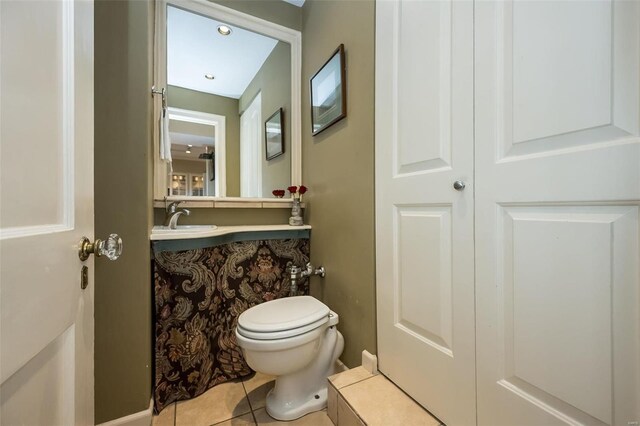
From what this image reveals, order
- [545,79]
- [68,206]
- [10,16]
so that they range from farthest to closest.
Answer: [545,79] → [68,206] → [10,16]

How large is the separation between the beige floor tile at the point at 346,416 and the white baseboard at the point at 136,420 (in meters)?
0.84

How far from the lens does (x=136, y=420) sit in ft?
3.70

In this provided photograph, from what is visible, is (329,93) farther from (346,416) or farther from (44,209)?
(346,416)

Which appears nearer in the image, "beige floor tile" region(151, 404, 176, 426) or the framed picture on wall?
"beige floor tile" region(151, 404, 176, 426)

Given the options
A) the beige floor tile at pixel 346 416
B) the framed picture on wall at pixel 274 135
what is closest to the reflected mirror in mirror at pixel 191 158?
the framed picture on wall at pixel 274 135

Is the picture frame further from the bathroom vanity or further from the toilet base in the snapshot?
the toilet base

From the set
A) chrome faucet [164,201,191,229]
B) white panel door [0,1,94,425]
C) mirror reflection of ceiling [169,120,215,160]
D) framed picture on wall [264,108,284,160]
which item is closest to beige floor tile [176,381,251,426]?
white panel door [0,1,94,425]

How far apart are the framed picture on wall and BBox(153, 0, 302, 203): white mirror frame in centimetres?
8

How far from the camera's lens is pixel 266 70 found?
6.34ft

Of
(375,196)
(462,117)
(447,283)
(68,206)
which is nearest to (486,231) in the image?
(447,283)

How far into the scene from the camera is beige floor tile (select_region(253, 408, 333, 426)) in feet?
3.83

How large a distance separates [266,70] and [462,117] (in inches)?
62.3

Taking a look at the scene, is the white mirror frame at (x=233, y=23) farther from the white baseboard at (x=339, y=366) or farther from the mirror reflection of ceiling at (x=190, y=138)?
the white baseboard at (x=339, y=366)

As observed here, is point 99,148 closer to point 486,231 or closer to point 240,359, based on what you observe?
point 240,359
